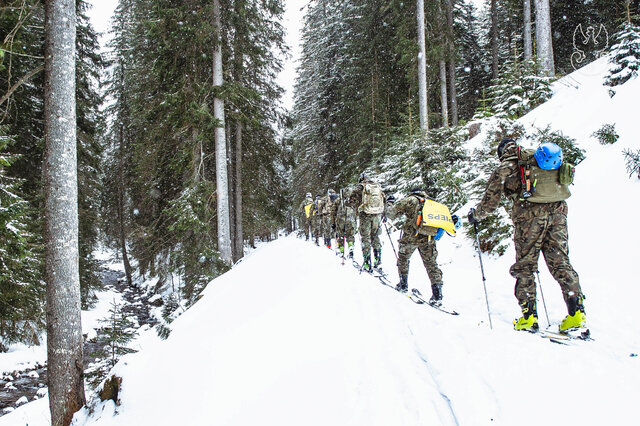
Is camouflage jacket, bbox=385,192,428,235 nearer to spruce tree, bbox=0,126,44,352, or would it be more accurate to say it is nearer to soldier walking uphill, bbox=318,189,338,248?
spruce tree, bbox=0,126,44,352

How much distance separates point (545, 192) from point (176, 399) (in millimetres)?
4919

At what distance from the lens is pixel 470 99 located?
2864cm

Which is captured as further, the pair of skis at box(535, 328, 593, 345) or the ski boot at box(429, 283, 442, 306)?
the ski boot at box(429, 283, 442, 306)

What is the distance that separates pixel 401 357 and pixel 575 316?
2.15 metres

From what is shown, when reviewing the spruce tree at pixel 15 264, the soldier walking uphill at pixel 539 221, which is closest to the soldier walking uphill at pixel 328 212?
the soldier walking uphill at pixel 539 221

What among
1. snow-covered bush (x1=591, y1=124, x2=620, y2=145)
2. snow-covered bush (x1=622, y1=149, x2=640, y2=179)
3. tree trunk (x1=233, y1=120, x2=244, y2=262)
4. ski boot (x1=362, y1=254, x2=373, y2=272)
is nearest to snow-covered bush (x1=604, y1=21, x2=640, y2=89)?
snow-covered bush (x1=591, y1=124, x2=620, y2=145)

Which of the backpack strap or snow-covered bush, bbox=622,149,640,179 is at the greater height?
snow-covered bush, bbox=622,149,640,179

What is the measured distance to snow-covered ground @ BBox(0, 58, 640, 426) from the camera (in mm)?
2838

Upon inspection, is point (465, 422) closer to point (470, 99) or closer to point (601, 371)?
point (601, 371)

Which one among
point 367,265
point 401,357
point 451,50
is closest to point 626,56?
point 367,265

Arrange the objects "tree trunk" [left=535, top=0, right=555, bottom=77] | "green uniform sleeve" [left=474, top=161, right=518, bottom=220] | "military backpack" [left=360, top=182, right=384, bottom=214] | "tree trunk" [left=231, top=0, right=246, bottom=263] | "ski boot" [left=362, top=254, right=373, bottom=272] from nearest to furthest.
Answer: "green uniform sleeve" [left=474, top=161, right=518, bottom=220] → "ski boot" [left=362, top=254, right=373, bottom=272] → "military backpack" [left=360, top=182, right=384, bottom=214] → "tree trunk" [left=535, top=0, right=555, bottom=77] → "tree trunk" [left=231, top=0, right=246, bottom=263]

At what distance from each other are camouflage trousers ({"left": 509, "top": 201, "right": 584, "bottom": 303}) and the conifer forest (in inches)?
136

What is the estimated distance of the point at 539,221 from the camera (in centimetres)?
402

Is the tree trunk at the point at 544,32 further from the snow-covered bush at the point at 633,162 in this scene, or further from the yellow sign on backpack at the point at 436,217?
the yellow sign on backpack at the point at 436,217
